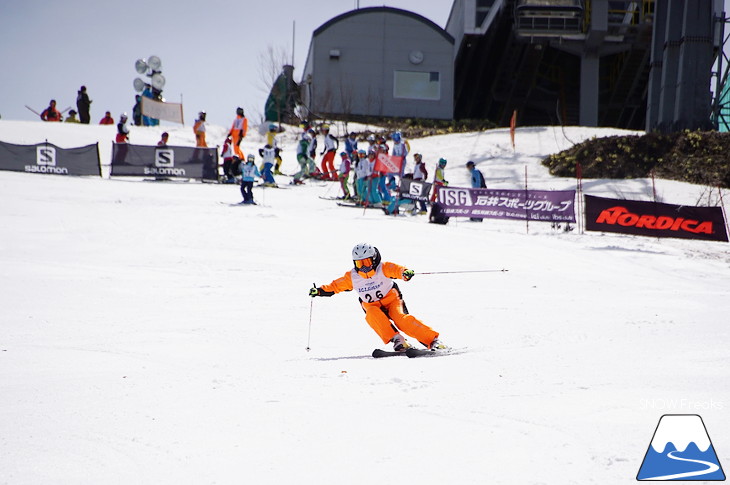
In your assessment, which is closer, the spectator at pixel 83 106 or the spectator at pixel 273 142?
the spectator at pixel 273 142

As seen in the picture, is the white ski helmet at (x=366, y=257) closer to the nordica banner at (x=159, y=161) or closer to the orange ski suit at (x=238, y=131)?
the orange ski suit at (x=238, y=131)

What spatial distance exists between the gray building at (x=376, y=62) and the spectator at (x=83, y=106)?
34.5 feet

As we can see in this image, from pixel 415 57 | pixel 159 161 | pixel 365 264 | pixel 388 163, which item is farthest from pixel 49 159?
pixel 415 57

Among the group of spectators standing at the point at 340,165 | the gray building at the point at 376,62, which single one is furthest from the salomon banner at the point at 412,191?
the gray building at the point at 376,62

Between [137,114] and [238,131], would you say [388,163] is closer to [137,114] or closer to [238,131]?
[238,131]

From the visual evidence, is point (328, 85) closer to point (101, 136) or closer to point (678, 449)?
point (101, 136)

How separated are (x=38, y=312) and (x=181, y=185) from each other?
12.7 metres

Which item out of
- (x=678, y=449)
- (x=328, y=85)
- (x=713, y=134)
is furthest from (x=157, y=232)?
(x=328, y=85)

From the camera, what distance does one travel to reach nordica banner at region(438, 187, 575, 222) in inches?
655

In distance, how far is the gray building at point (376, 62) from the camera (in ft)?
113

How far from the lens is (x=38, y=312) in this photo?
8.75 metres
